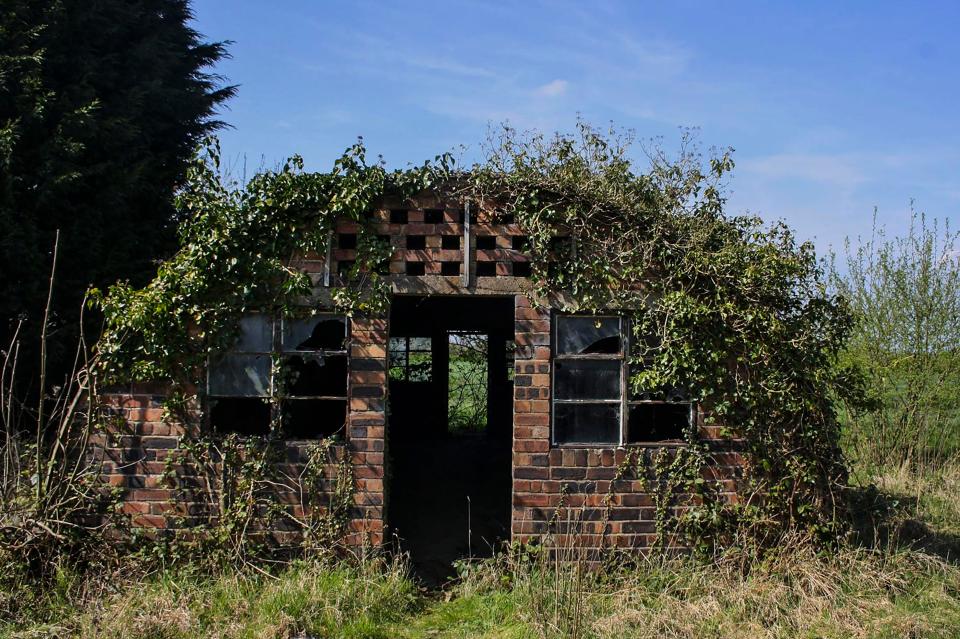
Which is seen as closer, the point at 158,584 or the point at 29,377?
the point at 158,584

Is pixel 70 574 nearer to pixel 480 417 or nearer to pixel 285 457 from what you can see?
pixel 285 457

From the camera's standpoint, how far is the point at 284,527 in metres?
6.56

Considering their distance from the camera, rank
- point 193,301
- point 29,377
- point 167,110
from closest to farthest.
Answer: point 193,301 → point 29,377 → point 167,110

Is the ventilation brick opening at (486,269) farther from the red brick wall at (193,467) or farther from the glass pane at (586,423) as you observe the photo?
the glass pane at (586,423)

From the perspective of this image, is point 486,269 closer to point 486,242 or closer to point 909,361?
point 486,242

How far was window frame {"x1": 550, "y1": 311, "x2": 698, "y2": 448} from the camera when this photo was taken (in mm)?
6762

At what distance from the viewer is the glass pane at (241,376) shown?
21.9ft

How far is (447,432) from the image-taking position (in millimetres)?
13891

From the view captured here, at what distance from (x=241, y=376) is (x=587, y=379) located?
320cm

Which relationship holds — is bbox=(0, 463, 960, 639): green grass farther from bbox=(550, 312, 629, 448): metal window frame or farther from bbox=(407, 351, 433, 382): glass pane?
bbox=(407, 351, 433, 382): glass pane

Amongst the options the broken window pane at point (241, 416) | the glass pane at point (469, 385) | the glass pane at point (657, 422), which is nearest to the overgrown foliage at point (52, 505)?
the broken window pane at point (241, 416)

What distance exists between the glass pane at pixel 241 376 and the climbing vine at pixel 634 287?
0.64 ft

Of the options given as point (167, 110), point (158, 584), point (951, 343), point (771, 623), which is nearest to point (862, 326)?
point (951, 343)

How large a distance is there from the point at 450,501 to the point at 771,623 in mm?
4860
